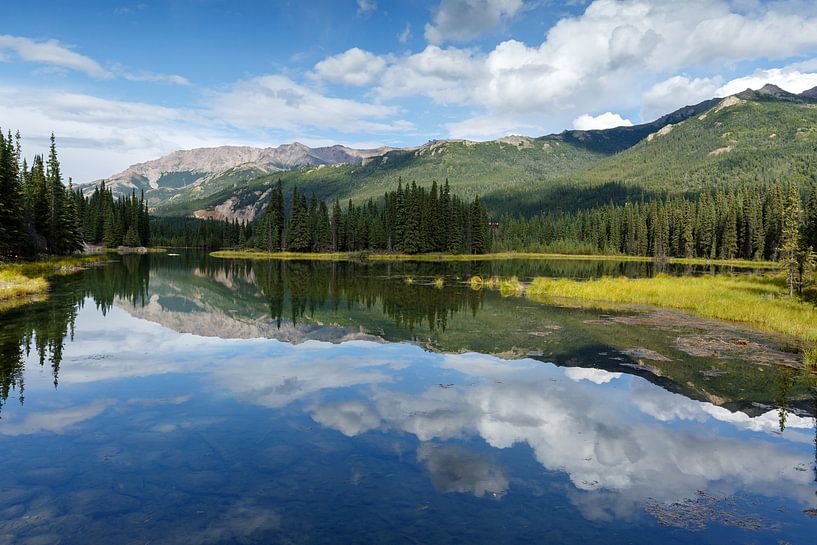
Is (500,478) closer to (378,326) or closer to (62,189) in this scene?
(378,326)

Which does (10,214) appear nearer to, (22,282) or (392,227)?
(22,282)

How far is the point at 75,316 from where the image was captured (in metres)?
34.1

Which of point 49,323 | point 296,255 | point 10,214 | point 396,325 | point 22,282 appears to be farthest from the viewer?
point 296,255

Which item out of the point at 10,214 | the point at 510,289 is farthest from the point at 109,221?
the point at 510,289

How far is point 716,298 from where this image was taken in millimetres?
42531

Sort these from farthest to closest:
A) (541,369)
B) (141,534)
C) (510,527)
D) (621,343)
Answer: (621,343) < (541,369) < (510,527) < (141,534)

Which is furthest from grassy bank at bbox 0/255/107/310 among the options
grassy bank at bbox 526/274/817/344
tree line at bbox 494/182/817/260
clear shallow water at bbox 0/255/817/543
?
tree line at bbox 494/182/817/260

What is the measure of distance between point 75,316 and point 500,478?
33.5 m

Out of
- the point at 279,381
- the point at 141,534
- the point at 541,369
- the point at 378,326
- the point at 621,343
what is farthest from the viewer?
the point at 378,326

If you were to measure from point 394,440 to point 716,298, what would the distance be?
128 feet

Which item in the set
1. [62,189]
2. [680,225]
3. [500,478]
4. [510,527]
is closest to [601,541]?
[510,527]

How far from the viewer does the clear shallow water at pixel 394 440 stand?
983cm

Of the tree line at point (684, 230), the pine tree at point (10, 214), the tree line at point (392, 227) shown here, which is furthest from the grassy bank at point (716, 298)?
the tree line at point (392, 227)

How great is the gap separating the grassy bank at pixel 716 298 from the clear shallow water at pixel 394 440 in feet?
22.1
